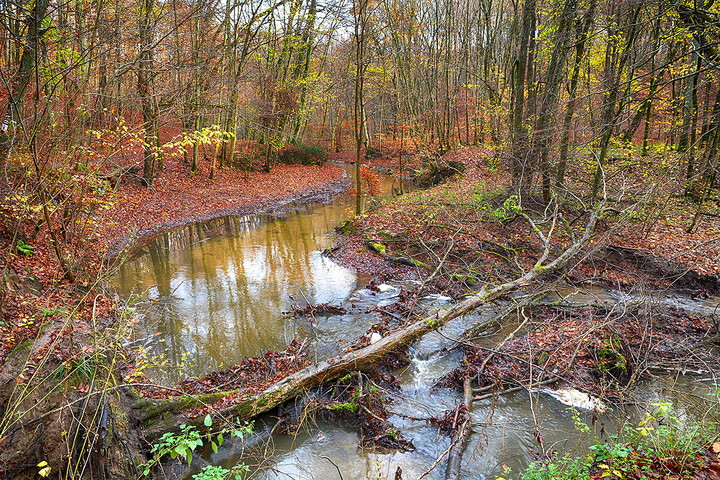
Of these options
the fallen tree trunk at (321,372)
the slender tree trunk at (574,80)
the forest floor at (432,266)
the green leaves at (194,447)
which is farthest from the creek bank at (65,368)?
the slender tree trunk at (574,80)

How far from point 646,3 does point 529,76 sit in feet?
19.3

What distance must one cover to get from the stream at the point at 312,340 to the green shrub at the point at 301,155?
50.0ft

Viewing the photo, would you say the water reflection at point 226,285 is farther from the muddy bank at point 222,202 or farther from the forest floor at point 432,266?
the forest floor at point 432,266

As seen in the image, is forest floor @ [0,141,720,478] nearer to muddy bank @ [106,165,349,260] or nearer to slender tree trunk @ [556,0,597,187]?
muddy bank @ [106,165,349,260]

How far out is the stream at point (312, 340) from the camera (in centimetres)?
483

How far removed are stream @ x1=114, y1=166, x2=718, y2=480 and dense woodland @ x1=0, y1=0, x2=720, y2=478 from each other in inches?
17.3

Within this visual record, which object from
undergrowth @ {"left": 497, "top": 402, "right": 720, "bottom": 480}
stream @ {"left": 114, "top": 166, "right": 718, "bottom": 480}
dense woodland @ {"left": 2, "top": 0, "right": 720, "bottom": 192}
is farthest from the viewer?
dense woodland @ {"left": 2, "top": 0, "right": 720, "bottom": 192}

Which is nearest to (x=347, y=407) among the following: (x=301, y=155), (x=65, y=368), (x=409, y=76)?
(x=65, y=368)

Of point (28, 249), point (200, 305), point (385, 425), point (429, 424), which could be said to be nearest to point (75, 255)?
point (28, 249)

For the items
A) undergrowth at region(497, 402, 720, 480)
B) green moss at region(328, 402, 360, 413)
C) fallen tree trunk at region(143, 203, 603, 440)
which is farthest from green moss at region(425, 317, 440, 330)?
undergrowth at region(497, 402, 720, 480)

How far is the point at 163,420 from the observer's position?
4.84m

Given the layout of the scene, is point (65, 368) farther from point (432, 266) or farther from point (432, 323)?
point (432, 266)

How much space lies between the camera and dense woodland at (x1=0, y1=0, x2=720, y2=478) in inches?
190

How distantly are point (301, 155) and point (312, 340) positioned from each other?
2469 centimetres
